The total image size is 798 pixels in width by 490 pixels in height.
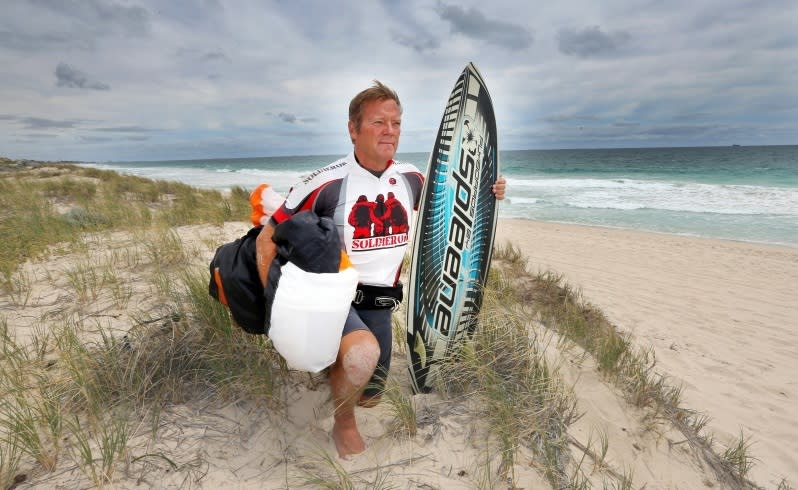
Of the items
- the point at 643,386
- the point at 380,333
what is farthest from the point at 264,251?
the point at 643,386

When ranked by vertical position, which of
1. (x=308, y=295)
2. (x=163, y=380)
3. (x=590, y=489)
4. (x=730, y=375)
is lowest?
(x=730, y=375)

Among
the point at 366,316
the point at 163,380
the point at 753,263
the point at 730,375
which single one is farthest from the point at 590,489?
the point at 753,263

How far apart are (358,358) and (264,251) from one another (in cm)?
62

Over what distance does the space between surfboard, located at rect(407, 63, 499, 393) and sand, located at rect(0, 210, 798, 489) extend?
361 millimetres

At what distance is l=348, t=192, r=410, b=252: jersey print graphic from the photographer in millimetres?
2117

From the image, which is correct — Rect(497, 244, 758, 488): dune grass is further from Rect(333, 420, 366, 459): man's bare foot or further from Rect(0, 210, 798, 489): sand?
Rect(333, 420, 366, 459): man's bare foot

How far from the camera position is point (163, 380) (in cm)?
202

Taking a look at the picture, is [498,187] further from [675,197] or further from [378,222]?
[675,197]

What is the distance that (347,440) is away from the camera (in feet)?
6.09

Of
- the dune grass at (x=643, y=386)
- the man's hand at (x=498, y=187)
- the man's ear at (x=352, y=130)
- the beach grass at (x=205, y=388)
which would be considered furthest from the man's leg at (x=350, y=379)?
the dune grass at (x=643, y=386)

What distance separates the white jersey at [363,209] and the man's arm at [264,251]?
0.52ft

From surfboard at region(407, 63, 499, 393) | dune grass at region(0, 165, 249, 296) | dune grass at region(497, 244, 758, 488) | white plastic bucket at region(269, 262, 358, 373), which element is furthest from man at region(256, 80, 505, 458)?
dune grass at region(0, 165, 249, 296)

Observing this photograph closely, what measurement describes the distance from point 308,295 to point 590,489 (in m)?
1.44

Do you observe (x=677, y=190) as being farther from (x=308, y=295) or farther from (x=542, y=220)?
(x=308, y=295)
